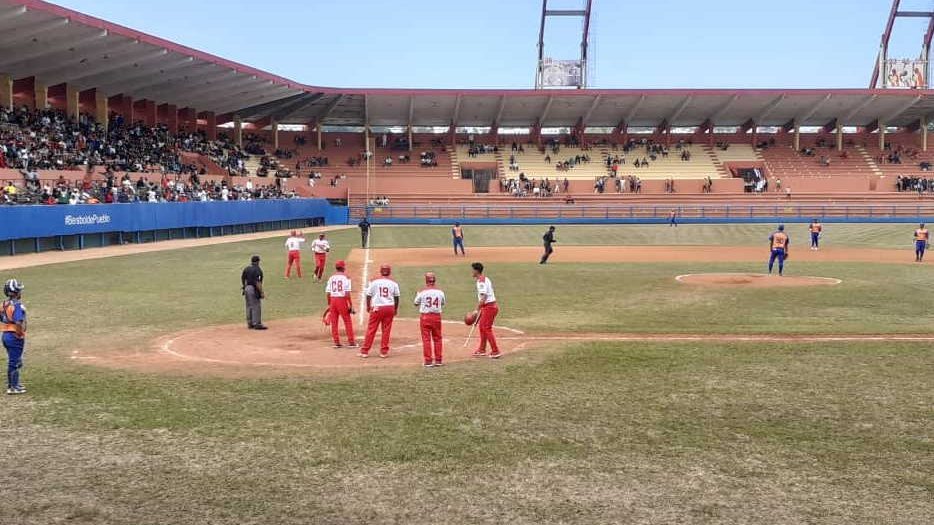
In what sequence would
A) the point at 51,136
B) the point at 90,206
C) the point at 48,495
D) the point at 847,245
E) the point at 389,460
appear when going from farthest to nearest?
1. the point at 847,245
2. the point at 51,136
3. the point at 90,206
4. the point at 389,460
5. the point at 48,495

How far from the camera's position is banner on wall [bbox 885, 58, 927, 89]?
79.4 meters

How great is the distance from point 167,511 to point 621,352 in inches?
374

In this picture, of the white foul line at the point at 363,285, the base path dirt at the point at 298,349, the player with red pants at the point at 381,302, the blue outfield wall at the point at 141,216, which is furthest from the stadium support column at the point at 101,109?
the player with red pants at the point at 381,302

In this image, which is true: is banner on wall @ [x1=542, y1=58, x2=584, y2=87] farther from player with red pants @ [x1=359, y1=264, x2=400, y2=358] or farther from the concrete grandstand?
player with red pants @ [x1=359, y1=264, x2=400, y2=358]

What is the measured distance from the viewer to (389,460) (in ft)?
29.4

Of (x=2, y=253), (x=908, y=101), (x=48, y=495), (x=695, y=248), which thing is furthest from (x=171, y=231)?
(x=908, y=101)

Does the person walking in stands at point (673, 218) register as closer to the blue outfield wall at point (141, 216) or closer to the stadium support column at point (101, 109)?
the blue outfield wall at point (141, 216)

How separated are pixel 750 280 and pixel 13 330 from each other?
23639mm

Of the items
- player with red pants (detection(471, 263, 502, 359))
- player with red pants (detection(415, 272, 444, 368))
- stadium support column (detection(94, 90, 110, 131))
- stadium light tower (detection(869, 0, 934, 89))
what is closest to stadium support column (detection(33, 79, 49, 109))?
stadium support column (detection(94, 90, 110, 131))

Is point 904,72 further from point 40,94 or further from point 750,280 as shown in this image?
point 40,94

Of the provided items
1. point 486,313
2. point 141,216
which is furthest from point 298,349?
point 141,216

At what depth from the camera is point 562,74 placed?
7706cm

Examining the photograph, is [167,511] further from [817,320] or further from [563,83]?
[563,83]

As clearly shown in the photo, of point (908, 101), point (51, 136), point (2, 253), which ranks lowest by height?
point (2, 253)
